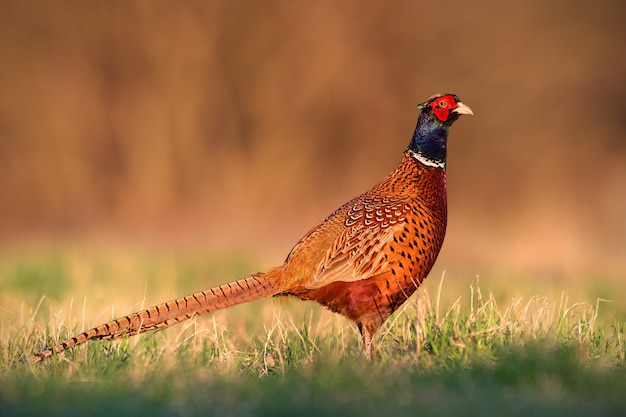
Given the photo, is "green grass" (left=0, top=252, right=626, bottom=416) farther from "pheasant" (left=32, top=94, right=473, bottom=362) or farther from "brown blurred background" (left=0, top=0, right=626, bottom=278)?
"brown blurred background" (left=0, top=0, right=626, bottom=278)

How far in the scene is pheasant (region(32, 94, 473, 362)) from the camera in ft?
16.5

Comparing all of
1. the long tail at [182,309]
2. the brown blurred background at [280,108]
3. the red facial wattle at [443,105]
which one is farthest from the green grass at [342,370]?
the brown blurred background at [280,108]

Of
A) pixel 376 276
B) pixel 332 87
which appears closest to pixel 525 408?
pixel 376 276

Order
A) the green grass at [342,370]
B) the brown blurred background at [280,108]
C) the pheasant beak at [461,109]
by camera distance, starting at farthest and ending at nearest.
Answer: the brown blurred background at [280,108]
the pheasant beak at [461,109]
the green grass at [342,370]

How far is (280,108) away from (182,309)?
840cm

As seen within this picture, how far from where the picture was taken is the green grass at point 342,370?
3637 mm

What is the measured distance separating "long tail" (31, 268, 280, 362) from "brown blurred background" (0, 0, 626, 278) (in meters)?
6.34

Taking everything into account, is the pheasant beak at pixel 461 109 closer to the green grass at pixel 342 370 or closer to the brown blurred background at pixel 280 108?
the green grass at pixel 342 370

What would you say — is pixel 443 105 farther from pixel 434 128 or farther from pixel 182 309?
pixel 182 309

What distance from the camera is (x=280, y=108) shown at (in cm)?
1313

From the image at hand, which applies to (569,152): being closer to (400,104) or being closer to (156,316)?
(400,104)

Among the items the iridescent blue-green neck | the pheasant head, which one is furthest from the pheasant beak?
the iridescent blue-green neck

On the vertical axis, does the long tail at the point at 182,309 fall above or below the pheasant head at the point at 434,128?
below

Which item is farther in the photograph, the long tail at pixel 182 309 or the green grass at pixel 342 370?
the long tail at pixel 182 309
